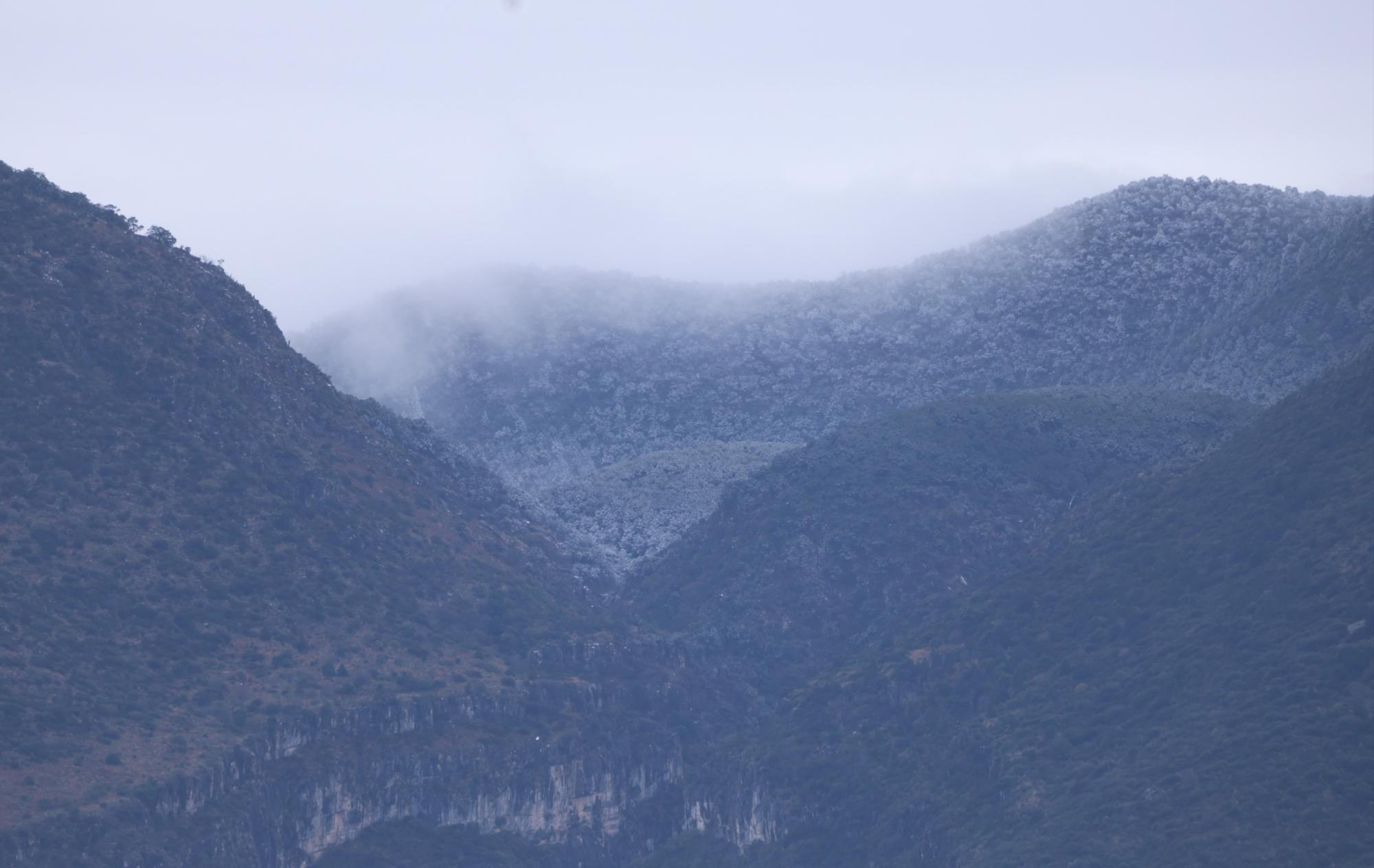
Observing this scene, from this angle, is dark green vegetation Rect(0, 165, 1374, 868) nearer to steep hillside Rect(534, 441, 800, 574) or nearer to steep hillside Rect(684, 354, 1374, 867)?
steep hillside Rect(684, 354, 1374, 867)

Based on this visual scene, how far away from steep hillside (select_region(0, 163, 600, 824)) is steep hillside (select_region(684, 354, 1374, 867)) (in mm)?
19483

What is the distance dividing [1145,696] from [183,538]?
1812 inches

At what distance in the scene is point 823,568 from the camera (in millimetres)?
122750

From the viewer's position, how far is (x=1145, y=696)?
90.8m

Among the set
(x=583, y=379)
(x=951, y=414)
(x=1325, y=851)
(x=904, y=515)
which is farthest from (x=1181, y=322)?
(x=1325, y=851)

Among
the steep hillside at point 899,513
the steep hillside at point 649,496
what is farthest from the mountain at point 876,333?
the steep hillside at point 899,513

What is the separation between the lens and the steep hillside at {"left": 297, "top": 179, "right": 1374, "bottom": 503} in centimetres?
13962

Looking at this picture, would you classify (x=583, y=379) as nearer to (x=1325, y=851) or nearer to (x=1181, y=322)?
(x=1181, y=322)

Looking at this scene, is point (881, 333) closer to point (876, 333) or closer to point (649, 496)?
point (876, 333)

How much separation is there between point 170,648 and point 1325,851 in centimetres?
5079

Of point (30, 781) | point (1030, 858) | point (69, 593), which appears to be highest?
point (69, 593)


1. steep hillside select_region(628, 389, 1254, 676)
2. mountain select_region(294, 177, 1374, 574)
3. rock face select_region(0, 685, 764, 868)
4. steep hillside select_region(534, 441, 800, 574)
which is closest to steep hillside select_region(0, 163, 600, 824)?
rock face select_region(0, 685, 764, 868)

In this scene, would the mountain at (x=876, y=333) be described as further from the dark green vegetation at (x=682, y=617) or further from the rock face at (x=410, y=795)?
the rock face at (x=410, y=795)

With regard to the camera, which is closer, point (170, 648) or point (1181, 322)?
point (170, 648)
